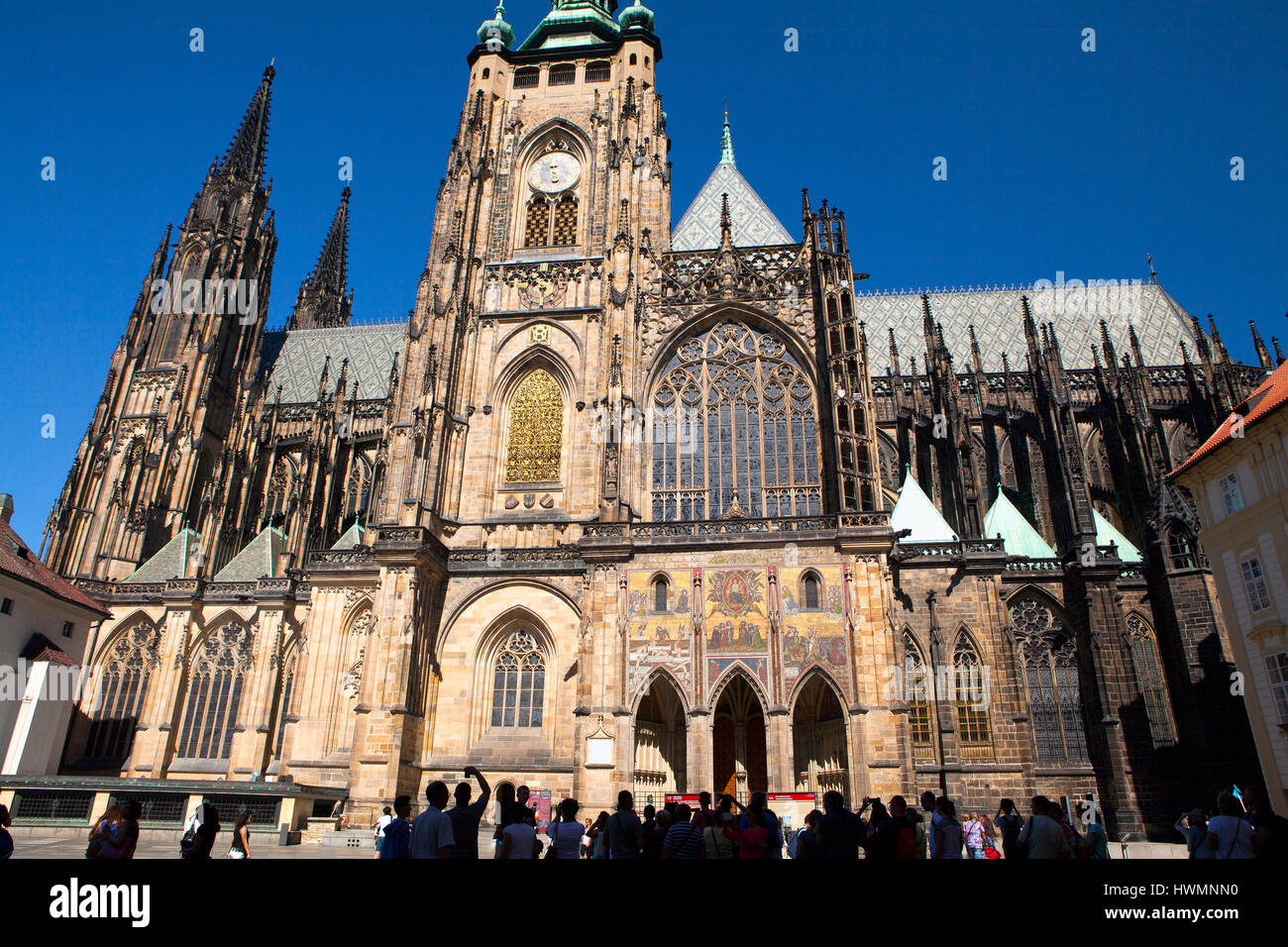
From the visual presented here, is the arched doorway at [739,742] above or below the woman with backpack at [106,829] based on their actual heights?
above

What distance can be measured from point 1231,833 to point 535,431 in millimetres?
22011

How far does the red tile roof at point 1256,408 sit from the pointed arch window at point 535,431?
17475 millimetres

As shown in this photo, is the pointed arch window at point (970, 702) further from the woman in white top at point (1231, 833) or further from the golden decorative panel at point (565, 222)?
the golden decorative panel at point (565, 222)

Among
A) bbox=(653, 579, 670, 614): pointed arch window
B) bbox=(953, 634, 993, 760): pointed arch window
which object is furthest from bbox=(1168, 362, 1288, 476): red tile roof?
bbox=(653, 579, 670, 614): pointed arch window

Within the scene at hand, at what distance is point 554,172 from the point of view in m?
31.4

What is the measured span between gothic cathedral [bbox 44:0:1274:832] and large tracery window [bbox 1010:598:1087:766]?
92 mm

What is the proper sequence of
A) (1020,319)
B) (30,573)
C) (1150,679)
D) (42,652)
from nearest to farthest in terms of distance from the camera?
(1150,679)
(42,652)
(30,573)
(1020,319)

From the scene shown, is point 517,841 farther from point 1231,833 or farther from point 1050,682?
point 1050,682

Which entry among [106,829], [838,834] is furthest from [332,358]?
[838,834]

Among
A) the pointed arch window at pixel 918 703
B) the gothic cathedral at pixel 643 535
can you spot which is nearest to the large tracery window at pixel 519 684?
the gothic cathedral at pixel 643 535

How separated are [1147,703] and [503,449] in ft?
69.9

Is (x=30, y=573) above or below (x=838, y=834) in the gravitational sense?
above

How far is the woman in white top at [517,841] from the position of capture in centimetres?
675
